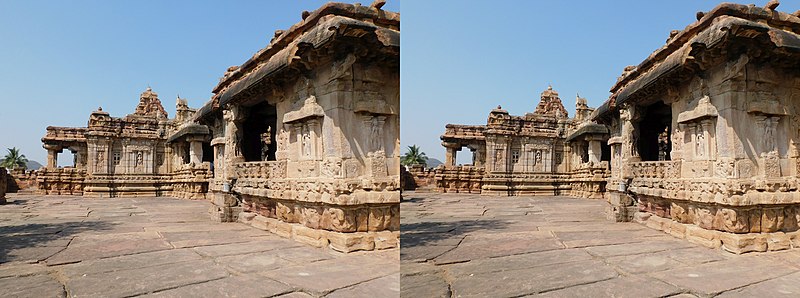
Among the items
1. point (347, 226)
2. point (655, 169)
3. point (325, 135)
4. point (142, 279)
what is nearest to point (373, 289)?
point (347, 226)

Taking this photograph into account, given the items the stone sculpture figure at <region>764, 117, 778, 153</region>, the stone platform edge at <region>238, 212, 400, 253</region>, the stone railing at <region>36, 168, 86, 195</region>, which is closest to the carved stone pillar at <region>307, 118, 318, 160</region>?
the stone platform edge at <region>238, 212, 400, 253</region>

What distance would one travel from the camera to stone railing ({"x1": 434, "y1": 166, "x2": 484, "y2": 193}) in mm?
20250

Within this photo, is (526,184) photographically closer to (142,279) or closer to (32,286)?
(142,279)

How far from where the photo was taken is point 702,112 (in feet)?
21.2

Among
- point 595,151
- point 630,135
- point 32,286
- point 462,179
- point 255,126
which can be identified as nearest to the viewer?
point 32,286

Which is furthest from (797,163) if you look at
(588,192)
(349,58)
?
(588,192)

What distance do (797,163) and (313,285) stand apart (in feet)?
20.5

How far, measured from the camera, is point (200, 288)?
4.02 metres

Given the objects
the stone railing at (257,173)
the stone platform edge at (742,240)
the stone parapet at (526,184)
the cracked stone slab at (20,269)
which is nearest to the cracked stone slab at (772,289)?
the stone platform edge at (742,240)

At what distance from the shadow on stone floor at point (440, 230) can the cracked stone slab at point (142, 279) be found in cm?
219

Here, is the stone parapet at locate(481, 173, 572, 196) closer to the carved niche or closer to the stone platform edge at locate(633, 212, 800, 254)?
the carved niche

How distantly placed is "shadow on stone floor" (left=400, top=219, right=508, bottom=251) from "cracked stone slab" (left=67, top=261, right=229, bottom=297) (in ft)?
7.20

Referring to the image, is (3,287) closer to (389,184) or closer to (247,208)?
(389,184)

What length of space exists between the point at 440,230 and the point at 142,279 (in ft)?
14.3
